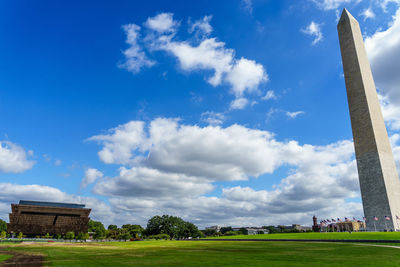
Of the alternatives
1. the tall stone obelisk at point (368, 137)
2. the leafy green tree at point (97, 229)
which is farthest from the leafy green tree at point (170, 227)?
the tall stone obelisk at point (368, 137)

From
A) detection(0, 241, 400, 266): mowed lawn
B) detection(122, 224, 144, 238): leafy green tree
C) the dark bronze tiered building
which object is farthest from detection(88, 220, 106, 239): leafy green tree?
detection(0, 241, 400, 266): mowed lawn

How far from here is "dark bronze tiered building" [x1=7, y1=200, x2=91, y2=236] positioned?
392 ft

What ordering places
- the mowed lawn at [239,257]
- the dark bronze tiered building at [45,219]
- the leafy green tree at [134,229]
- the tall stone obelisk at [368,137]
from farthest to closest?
the dark bronze tiered building at [45,219] → the leafy green tree at [134,229] → the tall stone obelisk at [368,137] → the mowed lawn at [239,257]

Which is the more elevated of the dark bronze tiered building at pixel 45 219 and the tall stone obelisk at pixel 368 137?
the tall stone obelisk at pixel 368 137

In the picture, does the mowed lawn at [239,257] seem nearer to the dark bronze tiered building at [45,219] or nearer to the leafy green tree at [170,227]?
the leafy green tree at [170,227]

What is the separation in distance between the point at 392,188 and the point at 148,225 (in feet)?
301

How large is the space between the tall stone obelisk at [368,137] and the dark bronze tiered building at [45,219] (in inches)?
4633

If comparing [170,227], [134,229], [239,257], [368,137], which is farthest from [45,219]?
[368,137]

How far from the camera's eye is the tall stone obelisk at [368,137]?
63.3m

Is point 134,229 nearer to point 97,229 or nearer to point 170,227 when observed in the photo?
point 97,229

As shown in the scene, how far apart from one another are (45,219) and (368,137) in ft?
440

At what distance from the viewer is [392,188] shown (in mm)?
64000

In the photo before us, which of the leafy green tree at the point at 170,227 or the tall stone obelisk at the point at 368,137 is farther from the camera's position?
the leafy green tree at the point at 170,227

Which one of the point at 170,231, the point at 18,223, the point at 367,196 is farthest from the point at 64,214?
the point at 367,196
